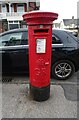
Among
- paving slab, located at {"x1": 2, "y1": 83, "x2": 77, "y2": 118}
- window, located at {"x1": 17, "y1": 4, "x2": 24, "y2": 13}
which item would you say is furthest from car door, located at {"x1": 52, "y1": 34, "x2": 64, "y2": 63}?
window, located at {"x1": 17, "y1": 4, "x2": 24, "y2": 13}

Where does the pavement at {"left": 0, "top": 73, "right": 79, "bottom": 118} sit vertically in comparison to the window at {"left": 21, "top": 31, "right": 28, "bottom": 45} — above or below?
below

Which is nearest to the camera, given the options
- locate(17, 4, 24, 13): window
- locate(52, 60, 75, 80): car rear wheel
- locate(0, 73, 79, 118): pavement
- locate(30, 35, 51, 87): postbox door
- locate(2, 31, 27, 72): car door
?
locate(0, 73, 79, 118): pavement

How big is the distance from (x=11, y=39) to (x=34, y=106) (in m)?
2.10

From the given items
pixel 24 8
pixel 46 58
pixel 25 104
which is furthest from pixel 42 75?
pixel 24 8

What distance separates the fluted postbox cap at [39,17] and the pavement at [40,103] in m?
1.63

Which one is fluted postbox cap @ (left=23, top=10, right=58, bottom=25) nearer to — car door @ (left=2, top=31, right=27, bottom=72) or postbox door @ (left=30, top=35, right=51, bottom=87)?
postbox door @ (left=30, top=35, right=51, bottom=87)

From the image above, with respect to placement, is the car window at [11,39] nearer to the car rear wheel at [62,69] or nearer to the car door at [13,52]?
the car door at [13,52]

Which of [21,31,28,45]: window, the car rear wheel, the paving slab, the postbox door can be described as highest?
[21,31,28,45]: window

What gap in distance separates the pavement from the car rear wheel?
21 centimetres

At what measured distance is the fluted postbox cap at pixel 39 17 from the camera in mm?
3012

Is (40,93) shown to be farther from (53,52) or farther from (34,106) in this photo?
(53,52)

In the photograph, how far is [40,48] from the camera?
10.7 feet

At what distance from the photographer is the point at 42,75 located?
3.39 m

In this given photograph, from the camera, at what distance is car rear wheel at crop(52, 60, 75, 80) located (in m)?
4.64
